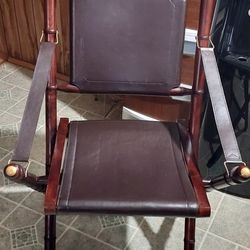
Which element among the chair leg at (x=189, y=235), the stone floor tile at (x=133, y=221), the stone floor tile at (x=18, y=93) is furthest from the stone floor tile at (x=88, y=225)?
the stone floor tile at (x=18, y=93)

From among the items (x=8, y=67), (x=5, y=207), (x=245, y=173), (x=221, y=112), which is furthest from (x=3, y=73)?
(x=245, y=173)

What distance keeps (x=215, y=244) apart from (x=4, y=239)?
0.74 metres

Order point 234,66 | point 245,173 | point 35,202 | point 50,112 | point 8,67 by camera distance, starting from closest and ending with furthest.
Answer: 1. point 245,173
2. point 50,112
3. point 234,66
4. point 35,202
5. point 8,67

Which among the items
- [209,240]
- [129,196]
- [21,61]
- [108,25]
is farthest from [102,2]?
[21,61]

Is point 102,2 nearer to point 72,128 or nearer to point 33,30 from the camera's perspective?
point 72,128

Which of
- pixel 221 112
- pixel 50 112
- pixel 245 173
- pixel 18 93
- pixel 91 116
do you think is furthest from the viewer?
pixel 18 93

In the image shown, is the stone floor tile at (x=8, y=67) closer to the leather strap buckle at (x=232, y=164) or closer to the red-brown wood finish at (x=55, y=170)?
the red-brown wood finish at (x=55, y=170)

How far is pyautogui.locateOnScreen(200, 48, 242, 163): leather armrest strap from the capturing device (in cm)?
79

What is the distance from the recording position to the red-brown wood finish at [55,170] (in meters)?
Answer: 0.81

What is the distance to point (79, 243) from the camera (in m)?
1.27

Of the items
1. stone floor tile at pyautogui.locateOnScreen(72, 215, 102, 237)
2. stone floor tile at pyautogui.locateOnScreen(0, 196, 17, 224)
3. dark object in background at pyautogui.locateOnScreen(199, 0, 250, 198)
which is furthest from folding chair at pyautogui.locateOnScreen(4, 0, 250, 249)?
stone floor tile at pyautogui.locateOnScreen(0, 196, 17, 224)

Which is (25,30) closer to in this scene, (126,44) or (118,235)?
(126,44)

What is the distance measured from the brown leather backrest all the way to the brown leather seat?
127 millimetres

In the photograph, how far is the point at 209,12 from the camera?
0.98 metres
